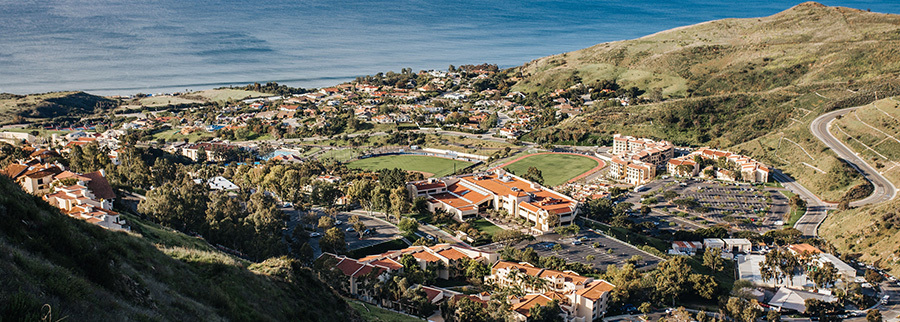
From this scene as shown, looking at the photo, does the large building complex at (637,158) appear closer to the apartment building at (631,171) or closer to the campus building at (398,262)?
the apartment building at (631,171)

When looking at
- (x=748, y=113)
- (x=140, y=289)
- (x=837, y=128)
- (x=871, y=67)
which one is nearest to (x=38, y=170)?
(x=140, y=289)

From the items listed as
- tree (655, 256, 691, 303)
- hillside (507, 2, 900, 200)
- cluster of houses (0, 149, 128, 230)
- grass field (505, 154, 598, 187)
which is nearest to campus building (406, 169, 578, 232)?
tree (655, 256, 691, 303)

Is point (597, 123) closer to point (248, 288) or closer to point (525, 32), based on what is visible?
point (248, 288)

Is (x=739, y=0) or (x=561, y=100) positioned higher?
(x=739, y=0)

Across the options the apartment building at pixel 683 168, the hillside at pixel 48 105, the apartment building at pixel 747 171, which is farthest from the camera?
the hillside at pixel 48 105

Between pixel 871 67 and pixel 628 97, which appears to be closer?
pixel 871 67

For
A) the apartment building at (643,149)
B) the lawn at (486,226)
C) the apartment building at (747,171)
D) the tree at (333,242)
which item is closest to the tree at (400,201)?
the lawn at (486,226)
